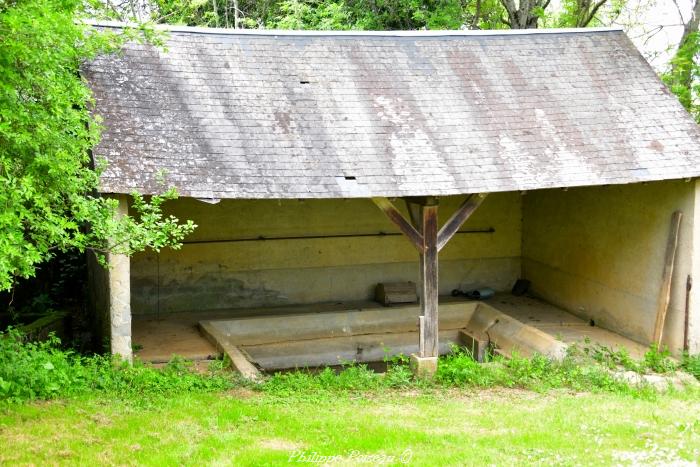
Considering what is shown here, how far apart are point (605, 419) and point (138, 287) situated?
7.80 meters

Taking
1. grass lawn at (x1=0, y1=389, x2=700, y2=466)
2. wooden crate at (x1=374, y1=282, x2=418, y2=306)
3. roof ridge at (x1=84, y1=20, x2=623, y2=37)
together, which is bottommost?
grass lawn at (x1=0, y1=389, x2=700, y2=466)

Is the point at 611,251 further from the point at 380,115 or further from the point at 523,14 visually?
the point at 523,14

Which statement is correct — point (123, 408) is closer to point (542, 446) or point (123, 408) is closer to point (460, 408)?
point (460, 408)

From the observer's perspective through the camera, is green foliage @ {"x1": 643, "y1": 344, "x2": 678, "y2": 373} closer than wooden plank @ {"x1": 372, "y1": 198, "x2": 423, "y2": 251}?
No

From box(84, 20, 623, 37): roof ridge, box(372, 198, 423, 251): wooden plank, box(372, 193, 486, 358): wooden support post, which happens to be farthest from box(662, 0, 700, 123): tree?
box(372, 198, 423, 251): wooden plank

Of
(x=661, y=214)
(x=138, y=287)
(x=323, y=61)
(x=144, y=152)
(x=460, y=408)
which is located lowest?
(x=460, y=408)

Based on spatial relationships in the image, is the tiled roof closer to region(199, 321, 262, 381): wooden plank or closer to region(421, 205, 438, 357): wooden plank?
region(421, 205, 438, 357): wooden plank

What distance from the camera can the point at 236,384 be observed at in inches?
353

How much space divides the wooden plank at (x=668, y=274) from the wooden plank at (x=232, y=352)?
18.3ft

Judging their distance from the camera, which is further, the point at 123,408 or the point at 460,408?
the point at 460,408

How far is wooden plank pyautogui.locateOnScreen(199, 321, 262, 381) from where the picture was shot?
9313 mm

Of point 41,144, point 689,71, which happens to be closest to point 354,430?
point 41,144

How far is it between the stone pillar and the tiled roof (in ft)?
2.85

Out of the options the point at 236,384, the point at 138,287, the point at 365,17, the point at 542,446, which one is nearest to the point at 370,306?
the point at 138,287
